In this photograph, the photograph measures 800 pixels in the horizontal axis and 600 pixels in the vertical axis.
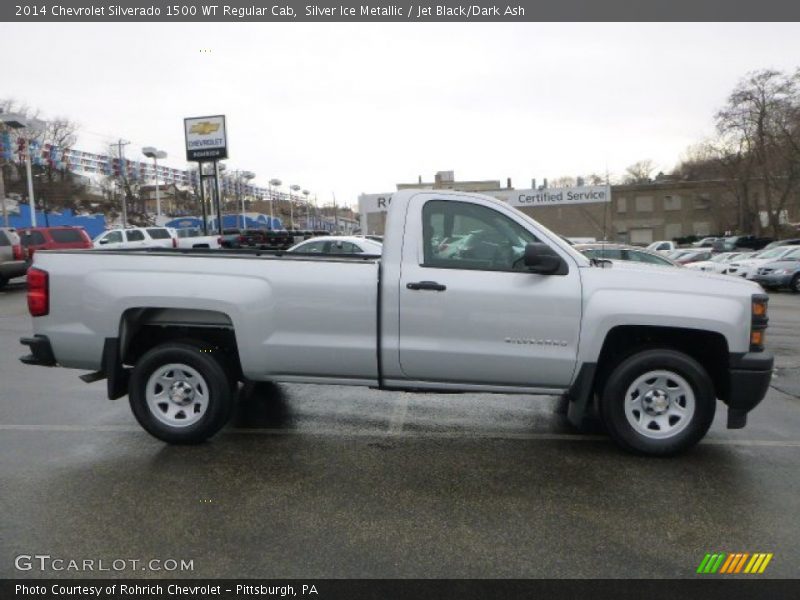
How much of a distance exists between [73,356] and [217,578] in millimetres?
2685

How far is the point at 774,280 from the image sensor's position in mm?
20422

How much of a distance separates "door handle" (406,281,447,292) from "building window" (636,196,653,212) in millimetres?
65266

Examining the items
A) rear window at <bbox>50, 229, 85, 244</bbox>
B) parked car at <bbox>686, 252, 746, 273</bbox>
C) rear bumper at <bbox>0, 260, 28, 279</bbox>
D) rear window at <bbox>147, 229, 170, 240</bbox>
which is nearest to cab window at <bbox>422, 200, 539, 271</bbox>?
parked car at <bbox>686, 252, 746, 273</bbox>

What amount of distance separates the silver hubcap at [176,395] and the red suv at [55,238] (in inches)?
726

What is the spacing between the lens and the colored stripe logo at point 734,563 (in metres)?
3.18

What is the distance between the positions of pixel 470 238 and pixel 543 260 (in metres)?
0.62

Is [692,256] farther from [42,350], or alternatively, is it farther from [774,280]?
[42,350]

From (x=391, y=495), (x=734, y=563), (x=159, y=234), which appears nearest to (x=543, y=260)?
(x=391, y=495)

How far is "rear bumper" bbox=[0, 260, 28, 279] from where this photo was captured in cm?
1836

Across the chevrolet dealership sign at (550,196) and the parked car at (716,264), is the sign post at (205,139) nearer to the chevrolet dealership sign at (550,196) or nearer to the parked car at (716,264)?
the chevrolet dealership sign at (550,196)

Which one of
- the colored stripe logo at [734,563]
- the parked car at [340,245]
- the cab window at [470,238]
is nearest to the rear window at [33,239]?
the parked car at [340,245]

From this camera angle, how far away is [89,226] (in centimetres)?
5897
